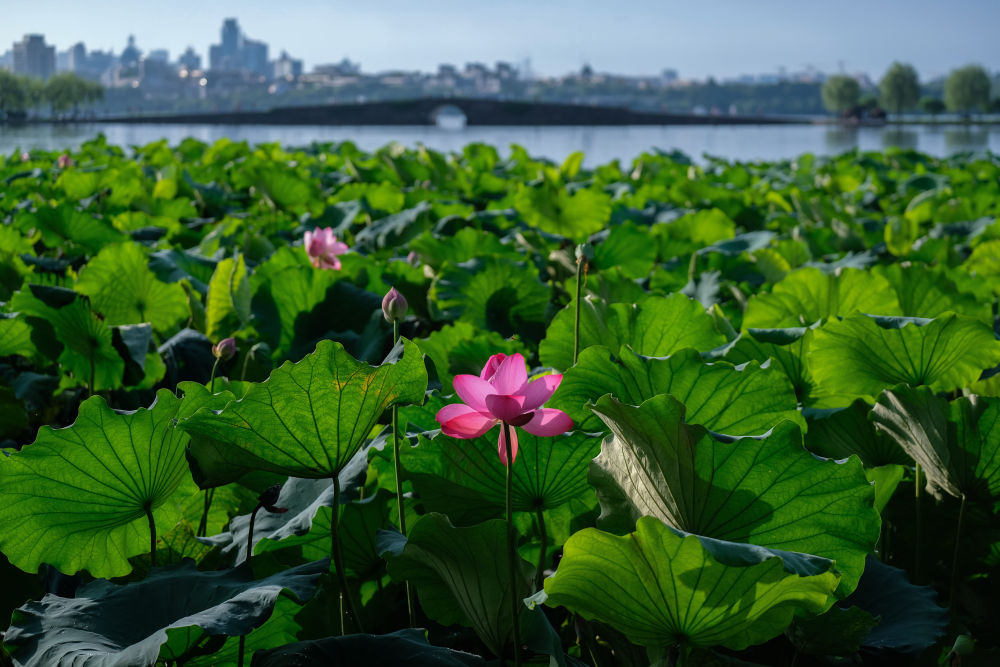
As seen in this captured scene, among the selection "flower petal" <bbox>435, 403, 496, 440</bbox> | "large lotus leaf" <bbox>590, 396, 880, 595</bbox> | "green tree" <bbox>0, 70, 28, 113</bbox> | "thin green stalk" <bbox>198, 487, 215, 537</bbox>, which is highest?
"green tree" <bbox>0, 70, 28, 113</bbox>

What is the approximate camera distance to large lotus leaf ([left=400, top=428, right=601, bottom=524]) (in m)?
0.75

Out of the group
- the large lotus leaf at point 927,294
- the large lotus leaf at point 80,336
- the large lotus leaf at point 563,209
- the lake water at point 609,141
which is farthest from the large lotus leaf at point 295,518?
the lake water at point 609,141

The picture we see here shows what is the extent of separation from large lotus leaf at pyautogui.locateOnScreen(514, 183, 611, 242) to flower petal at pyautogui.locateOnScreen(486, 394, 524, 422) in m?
1.57

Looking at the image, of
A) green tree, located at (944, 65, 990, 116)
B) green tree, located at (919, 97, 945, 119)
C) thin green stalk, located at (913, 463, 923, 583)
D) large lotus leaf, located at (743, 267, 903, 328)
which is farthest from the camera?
green tree, located at (919, 97, 945, 119)

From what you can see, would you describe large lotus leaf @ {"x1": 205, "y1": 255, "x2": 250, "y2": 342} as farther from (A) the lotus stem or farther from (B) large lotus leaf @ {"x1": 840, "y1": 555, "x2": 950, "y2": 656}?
(B) large lotus leaf @ {"x1": 840, "y1": 555, "x2": 950, "y2": 656}

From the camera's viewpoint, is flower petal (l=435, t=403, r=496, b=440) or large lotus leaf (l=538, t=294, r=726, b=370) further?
large lotus leaf (l=538, t=294, r=726, b=370)

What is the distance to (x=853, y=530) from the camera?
2.04 feet

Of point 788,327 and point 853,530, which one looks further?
point 788,327

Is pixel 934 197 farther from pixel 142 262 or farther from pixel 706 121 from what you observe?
pixel 706 121

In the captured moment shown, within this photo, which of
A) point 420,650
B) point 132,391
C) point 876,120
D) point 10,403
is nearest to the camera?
point 420,650

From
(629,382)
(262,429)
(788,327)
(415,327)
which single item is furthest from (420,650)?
(415,327)

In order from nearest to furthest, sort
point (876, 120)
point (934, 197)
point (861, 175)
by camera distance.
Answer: point (934, 197)
point (861, 175)
point (876, 120)

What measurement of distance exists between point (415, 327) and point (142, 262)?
0.45m

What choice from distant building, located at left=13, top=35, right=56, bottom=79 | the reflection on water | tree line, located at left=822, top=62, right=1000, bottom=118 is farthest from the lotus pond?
distant building, located at left=13, top=35, right=56, bottom=79
